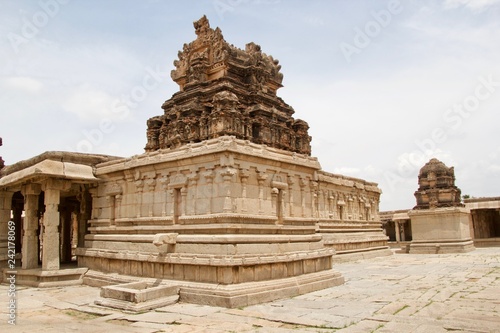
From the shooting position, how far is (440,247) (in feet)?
88.3

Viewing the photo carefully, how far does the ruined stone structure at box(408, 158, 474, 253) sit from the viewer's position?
26.9 meters

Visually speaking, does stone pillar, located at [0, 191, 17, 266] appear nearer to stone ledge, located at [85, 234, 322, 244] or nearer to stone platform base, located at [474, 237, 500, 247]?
stone ledge, located at [85, 234, 322, 244]

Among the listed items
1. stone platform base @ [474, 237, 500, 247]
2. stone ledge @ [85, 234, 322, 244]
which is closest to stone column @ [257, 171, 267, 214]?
stone ledge @ [85, 234, 322, 244]

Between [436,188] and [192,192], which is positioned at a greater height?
[436,188]

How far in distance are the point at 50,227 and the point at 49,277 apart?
1.71 m

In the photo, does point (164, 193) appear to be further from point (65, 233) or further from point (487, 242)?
point (487, 242)

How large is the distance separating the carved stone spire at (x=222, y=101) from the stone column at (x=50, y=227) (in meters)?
5.28

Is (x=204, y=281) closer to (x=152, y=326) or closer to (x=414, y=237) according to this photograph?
(x=152, y=326)

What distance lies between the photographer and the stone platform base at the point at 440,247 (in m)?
26.4

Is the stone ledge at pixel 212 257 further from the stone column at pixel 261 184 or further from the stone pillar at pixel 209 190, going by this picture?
the stone column at pixel 261 184

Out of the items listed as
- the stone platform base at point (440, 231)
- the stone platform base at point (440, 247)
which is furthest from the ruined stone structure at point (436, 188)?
the stone platform base at point (440, 247)

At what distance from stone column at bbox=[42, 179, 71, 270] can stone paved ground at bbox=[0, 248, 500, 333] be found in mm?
1087

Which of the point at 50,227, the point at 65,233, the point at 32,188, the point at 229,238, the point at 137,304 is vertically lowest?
the point at 137,304

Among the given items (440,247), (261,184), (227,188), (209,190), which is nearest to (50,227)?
(209,190)
